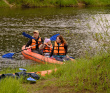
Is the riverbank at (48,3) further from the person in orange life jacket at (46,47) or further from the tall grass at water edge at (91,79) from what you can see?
the tall grass at water edge at (91,79)

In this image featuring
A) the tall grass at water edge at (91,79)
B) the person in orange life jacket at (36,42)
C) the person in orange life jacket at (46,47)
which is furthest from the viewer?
the person in orange life jacket at (36,42)

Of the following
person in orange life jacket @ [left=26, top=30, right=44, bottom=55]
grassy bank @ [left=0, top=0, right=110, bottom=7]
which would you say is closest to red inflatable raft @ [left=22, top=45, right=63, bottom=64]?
person in orange life jacket @ [left=26, top=30, right=44, bottom=55]

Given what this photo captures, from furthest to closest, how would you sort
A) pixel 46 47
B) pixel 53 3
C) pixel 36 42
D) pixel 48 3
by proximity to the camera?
pixel 53 3 < pixel 48 3 < pixel 36 42 < pixel 46 47

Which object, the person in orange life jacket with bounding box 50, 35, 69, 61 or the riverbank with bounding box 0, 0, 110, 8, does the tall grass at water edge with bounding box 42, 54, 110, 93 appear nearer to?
the person in orange life jacket with bounding box 50, 35, 69, 61

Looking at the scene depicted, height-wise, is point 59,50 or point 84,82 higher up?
point 59,50

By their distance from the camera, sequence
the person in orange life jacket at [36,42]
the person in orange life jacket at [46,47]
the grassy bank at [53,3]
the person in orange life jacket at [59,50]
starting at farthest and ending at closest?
the grassy bank at [53,3], the person in orange life jacket at [36,42], the person in orange life jacket at [46,47], the person in orange life jacket at [59,50]

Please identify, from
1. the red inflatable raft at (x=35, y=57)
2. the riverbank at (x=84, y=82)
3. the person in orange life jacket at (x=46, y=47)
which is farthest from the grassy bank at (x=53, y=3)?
the riverbank at (x=84, y=82)

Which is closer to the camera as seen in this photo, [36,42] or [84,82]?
[84,82]

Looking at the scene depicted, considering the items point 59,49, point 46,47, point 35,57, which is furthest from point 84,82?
point 46,47

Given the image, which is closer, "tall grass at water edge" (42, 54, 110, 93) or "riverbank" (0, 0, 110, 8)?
"tall grass at water edge" (42, 54, 110, 93)

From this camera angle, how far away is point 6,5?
30.0 metres

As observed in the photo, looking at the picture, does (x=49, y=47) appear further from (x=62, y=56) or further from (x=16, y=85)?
(x=16, y=85)

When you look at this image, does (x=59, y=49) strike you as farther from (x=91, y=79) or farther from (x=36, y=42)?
(x=91, y=79)

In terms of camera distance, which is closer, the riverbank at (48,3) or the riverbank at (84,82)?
the riverbank at (84,82)
